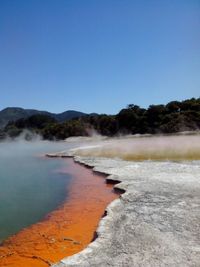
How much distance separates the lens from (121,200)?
10844mm

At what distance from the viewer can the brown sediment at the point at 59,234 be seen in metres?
7.62

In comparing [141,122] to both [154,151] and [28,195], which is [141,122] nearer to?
[154,151]

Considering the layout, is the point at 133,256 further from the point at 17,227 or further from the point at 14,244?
the point at 17,227

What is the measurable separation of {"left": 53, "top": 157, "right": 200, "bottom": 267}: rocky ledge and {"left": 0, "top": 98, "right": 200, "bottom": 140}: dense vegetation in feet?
114

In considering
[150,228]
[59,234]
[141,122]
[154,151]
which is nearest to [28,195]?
[59,234]

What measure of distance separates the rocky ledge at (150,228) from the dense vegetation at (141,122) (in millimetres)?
34615

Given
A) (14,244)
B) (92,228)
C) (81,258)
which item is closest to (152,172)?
(92,228)

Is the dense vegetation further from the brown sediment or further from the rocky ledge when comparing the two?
the brown sediment

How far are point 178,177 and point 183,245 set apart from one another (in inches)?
285

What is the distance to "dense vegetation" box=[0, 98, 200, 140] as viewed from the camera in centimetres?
4744

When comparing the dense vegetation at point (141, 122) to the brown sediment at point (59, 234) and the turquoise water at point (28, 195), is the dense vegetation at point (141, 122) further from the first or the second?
the brown sediment at point (59, 234)

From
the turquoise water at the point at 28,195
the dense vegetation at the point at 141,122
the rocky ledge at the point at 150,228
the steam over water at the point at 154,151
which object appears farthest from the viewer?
the dense vegetation at the point at 141,122

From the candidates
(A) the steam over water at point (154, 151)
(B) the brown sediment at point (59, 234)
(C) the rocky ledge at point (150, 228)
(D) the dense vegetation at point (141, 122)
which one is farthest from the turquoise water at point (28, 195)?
(D) the dense vegetation at point (141, 122)

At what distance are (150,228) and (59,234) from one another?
8.46ft
